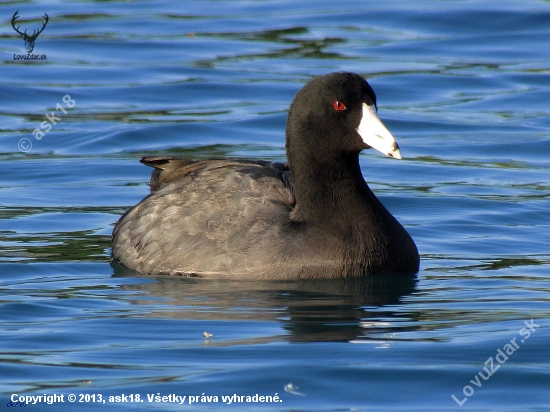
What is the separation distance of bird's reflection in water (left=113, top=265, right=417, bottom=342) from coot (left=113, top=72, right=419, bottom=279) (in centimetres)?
9

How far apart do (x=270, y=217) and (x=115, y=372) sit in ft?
8.02

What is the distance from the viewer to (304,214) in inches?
336

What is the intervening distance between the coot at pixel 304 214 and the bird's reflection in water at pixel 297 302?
0.31 feet

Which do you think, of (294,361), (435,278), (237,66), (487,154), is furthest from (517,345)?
(237,66)

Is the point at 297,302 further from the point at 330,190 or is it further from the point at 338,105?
the point at 338,105

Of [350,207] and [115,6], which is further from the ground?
[115,6]

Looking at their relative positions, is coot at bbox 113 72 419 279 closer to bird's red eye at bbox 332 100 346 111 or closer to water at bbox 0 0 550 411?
bird's red eye at bbox 332 100 346 111

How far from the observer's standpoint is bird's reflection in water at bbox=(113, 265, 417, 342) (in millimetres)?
7191

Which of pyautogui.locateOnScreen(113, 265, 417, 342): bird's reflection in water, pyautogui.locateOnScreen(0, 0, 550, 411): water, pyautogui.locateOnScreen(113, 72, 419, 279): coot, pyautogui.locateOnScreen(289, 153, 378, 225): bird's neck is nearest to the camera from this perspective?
pyautogui.locateOnScreen(0, 0, 550, 411): water

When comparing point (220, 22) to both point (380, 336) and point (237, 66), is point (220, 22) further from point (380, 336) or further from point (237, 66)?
point (380, 336)

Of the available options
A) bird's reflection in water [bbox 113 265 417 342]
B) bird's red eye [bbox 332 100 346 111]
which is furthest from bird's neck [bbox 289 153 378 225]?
bird's reflection in water [bbox 113 265 417 342]

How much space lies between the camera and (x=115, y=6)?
21.5m

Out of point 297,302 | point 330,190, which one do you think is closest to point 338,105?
point 330,190

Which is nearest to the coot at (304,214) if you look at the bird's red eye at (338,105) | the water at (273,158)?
the bird's red eye at (338,105)
